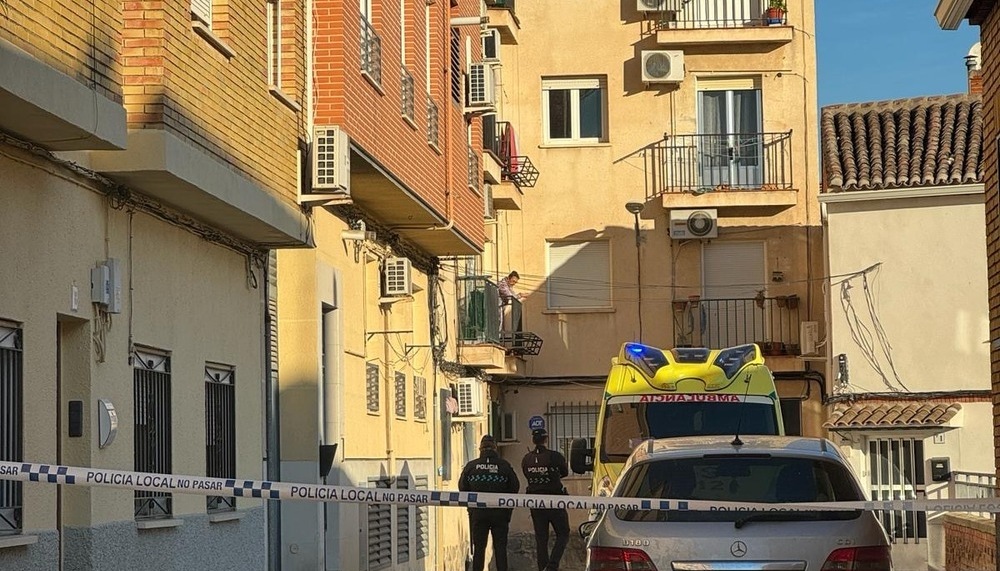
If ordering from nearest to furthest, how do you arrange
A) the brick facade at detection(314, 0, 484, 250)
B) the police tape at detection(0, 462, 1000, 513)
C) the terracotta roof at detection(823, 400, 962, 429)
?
the police tape at detection(0, 462, 1000, 513)
the brick facade at detection(314, 0, 484, 250)
the terracotta roof at detection(823, 400, 962, 429)

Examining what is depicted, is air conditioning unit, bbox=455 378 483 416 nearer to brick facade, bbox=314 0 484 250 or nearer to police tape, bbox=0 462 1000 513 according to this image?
brick facade, bbox=314 0 484 250

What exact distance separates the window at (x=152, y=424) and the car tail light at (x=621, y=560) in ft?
13.6

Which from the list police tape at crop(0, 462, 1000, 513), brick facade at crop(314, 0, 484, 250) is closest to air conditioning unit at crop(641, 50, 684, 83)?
brick facade at crop(314, 0, 484, 250)

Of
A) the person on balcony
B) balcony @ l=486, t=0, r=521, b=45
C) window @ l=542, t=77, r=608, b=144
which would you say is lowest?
the person on balcony

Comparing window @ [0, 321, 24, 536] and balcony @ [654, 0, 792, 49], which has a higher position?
balcony @ [654, 0, 792, 49]

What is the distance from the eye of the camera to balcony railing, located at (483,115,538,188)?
1197 inches

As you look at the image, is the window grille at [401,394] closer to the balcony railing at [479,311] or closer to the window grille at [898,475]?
the balcony railing at [479,311]

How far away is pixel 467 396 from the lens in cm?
2678

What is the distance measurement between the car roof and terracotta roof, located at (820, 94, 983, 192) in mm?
18953

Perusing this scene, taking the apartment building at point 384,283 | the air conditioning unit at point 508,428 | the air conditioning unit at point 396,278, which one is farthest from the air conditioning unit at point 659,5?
the air conditioning unit at point 396,278

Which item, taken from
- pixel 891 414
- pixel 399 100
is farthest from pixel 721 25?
pixel 399 100

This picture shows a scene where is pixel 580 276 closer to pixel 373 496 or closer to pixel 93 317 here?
pixel 93 317

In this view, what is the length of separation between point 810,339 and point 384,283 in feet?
40.0

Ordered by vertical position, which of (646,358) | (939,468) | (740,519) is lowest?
(939,468)
